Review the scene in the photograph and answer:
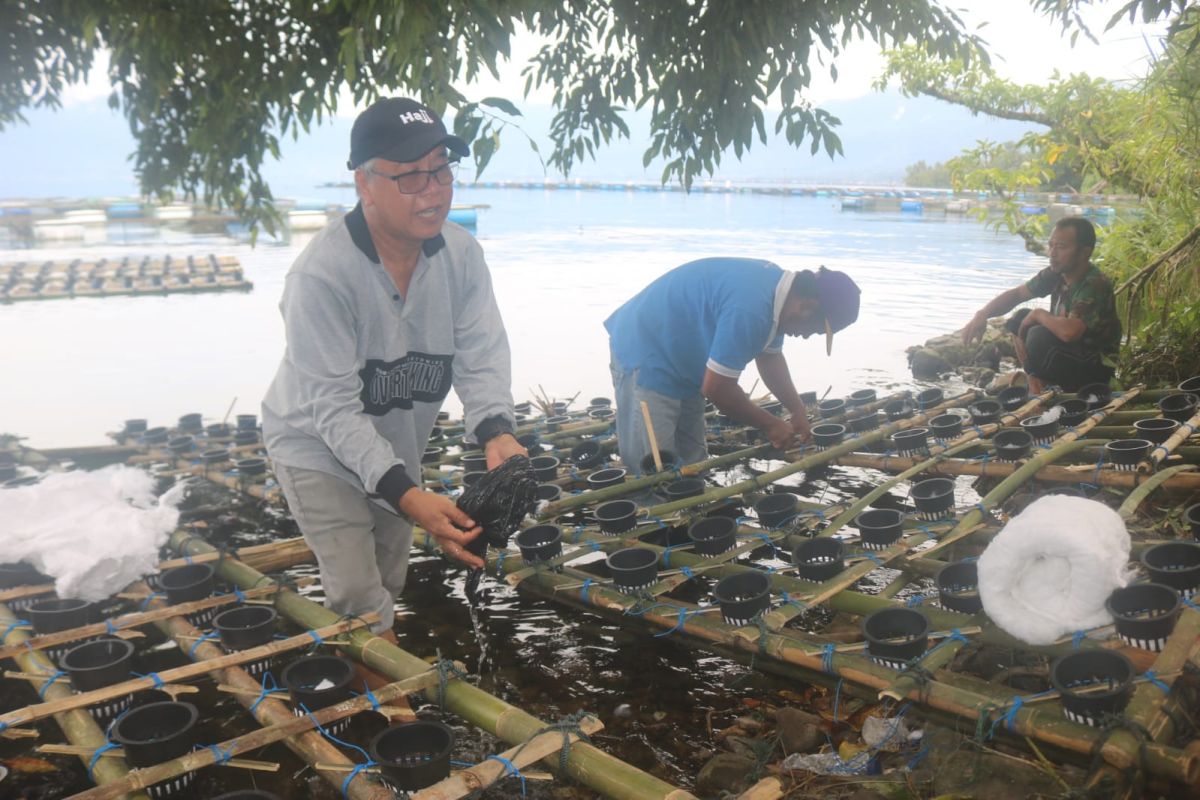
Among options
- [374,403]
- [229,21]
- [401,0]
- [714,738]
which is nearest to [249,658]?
[374,403]

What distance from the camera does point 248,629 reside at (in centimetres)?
354

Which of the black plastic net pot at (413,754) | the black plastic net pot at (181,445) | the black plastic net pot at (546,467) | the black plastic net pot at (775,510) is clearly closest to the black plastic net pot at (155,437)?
the black plastic net pot at (181,445)

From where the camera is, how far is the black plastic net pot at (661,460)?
5785mm

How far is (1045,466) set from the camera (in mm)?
5102

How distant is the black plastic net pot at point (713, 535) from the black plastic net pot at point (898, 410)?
2844mm

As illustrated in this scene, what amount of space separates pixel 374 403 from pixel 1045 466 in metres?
3.88

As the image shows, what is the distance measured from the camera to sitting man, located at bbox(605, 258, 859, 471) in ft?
16.4

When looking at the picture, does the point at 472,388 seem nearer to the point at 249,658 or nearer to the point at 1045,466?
the point at 249,658

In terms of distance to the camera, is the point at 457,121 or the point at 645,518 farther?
the point at 645,518

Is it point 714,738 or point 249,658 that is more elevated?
point 249,658

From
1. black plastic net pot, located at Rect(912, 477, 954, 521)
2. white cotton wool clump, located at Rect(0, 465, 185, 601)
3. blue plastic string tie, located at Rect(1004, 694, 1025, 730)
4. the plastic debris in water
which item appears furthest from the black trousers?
white cotton wool clump, located at Rect(0, 465, 185, 601)

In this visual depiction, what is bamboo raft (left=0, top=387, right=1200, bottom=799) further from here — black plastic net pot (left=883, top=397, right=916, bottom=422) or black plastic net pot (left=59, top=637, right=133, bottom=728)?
black plastic net pot (left=59, top=637, right=133, bottom=728)

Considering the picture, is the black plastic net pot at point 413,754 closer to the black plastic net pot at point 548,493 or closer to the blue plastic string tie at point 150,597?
the blue plastic string tie at point 150,597

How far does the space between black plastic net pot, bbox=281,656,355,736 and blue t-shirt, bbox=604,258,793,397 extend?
8.89ft
